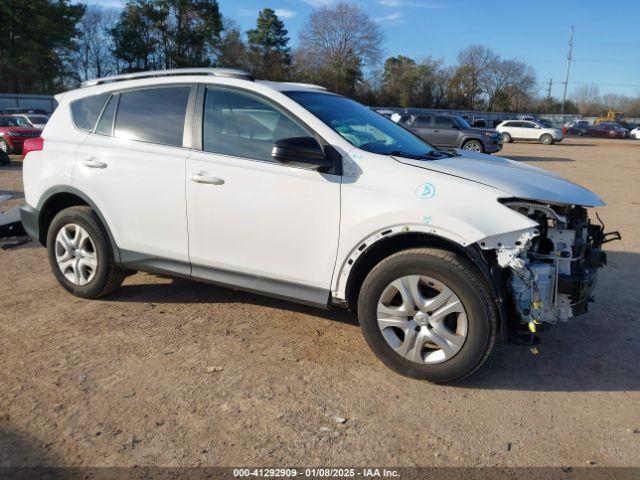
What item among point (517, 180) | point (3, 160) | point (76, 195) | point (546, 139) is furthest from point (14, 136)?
point (546, 139)

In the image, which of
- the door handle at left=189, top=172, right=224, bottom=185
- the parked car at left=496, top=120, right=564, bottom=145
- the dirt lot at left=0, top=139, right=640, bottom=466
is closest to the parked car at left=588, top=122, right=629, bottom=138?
the parked car at left=496, top=120, right=564, bottom=145

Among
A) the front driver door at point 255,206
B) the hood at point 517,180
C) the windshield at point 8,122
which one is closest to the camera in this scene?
the hood at point 517,180

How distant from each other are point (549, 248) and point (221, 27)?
61.7 metres

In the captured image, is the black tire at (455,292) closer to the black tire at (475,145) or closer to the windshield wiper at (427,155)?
the windshield wiper at (427,155)

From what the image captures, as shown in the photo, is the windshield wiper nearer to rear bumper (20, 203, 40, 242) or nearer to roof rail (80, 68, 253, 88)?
roof rail (80, 68, 253, 88)

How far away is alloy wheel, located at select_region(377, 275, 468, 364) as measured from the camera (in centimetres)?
318

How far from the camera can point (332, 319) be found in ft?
14.2

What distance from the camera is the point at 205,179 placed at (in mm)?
3807

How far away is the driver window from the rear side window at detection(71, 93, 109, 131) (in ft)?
3.72

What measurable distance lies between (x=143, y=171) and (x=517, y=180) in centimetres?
271

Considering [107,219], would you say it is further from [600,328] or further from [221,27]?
[221,27]

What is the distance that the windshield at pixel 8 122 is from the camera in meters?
19.0

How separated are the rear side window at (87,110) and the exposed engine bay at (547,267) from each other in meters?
3.41

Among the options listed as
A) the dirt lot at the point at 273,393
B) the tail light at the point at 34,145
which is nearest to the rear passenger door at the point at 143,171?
the tail light at the point at 34,145
